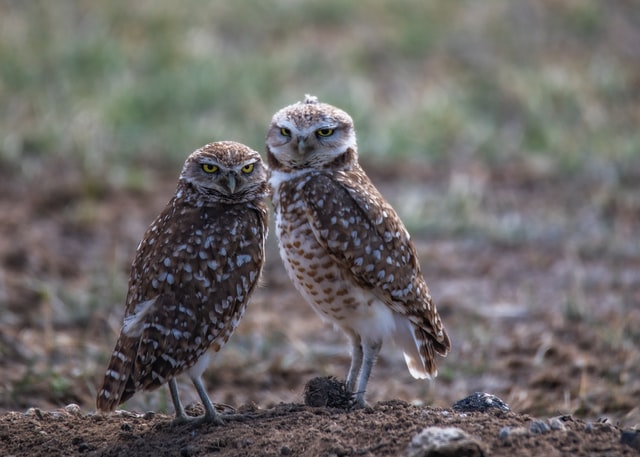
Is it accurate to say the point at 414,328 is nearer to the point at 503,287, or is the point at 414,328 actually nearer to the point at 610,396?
the point at 610,396

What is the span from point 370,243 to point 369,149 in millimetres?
6179

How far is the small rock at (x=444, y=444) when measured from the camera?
4.04 meters

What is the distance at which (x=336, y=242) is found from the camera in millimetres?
5414

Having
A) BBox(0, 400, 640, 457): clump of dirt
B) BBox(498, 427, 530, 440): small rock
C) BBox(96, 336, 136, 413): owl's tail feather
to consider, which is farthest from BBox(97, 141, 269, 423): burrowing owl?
BBox(498, 427, 530, 440): small rock

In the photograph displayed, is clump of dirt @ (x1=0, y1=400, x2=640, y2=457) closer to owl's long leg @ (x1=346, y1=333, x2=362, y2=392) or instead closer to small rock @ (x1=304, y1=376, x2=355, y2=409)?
small rock @ (x1=304, y1=376, x2=355, y2=409)

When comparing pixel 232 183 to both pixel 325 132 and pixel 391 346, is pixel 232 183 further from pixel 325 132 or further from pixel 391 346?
pixel 391 346

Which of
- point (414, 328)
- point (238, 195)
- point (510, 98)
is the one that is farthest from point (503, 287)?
point (510, 98)

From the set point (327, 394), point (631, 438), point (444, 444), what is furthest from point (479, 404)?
point (444, 444)

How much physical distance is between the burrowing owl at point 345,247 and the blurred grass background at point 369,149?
1.12m

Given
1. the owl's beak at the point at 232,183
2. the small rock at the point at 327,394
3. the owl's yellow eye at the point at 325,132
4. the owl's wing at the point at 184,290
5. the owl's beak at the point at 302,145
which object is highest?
the owl's yellow eye at the point at 325,132

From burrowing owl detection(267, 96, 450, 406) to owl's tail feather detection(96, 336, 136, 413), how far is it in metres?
1.13

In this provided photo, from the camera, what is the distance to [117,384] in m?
4.77

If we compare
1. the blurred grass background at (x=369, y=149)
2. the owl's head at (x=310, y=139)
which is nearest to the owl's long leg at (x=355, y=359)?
the owl's head at (x=310, y=139)

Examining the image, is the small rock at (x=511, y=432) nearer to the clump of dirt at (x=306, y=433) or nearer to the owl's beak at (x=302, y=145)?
the clump of dirt at (x=306, y=433)
